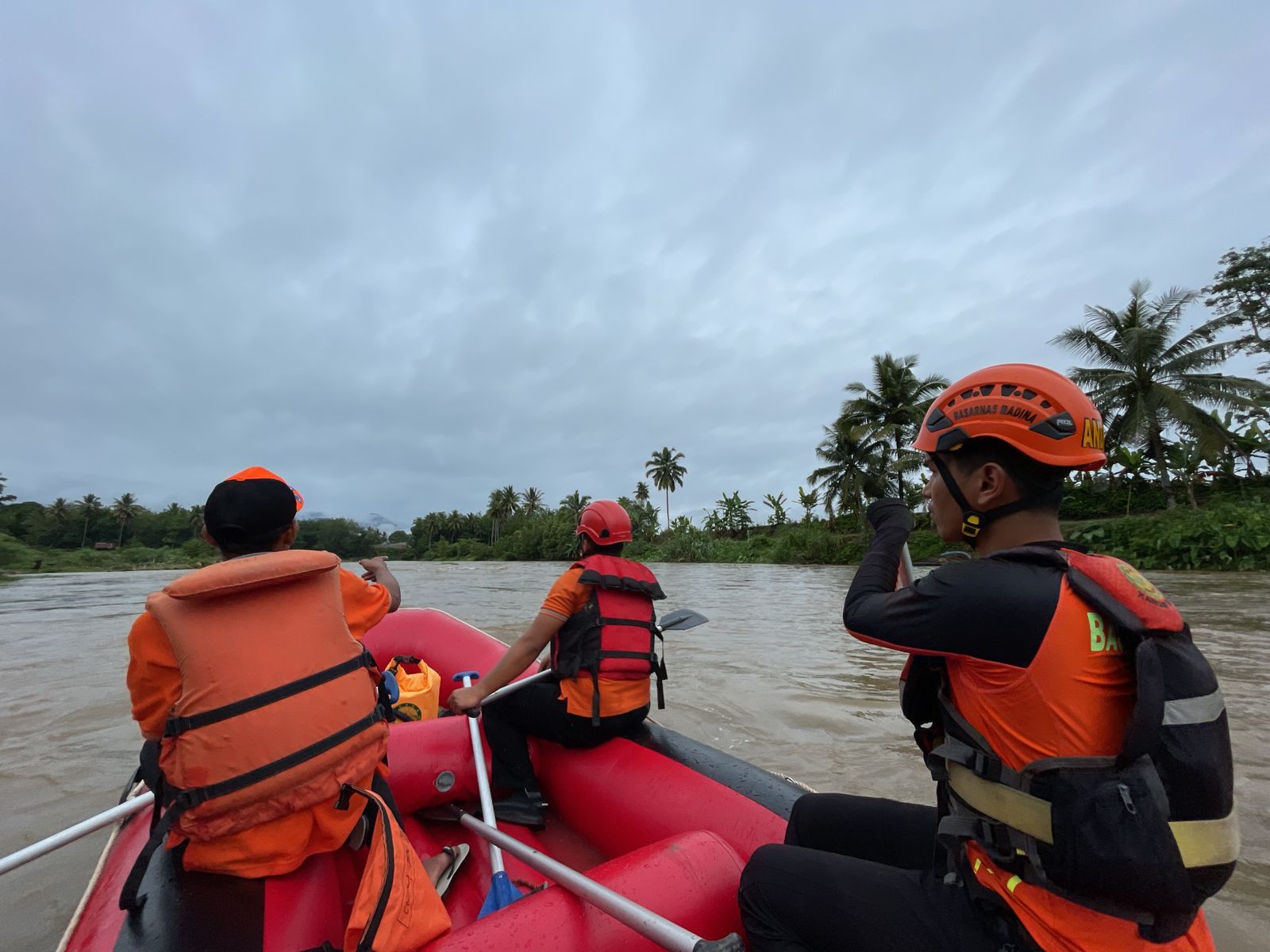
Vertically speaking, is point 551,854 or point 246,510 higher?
point 246,510

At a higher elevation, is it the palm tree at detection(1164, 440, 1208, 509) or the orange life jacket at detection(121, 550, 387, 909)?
the palm tree at detection(1164, 440, 1208, 509)

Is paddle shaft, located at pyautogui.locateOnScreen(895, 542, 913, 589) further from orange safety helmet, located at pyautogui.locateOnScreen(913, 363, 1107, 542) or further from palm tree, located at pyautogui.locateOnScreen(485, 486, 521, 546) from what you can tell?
palm tree, located at pyautogui.locateOnScreen(485, 486, 521, 546)

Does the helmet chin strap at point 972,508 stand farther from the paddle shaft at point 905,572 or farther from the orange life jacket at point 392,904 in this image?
the orange life jacket at point 392,904

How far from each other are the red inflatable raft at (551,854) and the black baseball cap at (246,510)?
861 mm

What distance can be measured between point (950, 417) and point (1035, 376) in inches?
6.9

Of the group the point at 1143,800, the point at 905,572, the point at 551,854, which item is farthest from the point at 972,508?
the point at 551,854

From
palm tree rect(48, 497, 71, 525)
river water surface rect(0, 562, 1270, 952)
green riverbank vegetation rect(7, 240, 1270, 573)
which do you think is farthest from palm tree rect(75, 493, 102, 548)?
river water surface rect(0, 562, 1270, 952)

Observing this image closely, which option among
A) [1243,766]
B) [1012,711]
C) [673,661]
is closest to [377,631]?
[673,661]

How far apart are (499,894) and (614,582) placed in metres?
1.20

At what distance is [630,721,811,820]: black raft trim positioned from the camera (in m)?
2.20

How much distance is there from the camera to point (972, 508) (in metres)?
1.29

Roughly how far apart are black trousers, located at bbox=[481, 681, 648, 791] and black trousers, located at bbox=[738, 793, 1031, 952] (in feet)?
4.84

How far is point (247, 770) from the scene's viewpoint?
1.54m

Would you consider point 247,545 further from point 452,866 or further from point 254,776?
point 452,866
